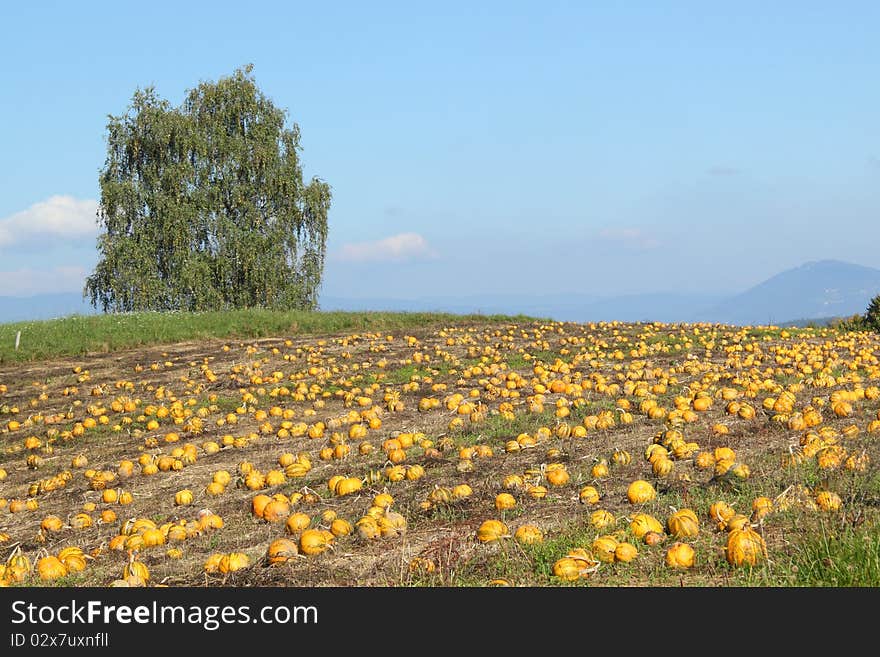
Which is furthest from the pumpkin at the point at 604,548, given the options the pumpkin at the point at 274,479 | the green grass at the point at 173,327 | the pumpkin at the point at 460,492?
the green grass at the point at 173,327

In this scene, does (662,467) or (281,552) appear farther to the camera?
(662,467)

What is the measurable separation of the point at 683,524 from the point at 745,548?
1.81 ft

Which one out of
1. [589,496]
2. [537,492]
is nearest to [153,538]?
[537,492]

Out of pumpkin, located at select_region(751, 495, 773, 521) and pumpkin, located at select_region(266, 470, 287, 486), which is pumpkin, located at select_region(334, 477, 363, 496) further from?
pumpkin, located at select_region(751, 495, 773, 521)

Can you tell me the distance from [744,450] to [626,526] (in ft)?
8.37

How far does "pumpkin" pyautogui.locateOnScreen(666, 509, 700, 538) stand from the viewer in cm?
571

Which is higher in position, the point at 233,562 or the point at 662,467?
the point at 662,467

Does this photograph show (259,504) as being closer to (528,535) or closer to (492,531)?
(492,531)

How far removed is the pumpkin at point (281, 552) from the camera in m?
6.07

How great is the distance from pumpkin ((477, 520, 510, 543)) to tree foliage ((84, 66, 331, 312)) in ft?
121

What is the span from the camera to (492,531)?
19.8ft

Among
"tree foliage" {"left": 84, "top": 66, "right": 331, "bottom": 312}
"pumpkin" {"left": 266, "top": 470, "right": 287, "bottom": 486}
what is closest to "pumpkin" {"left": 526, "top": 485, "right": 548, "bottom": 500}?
"pumpkin" {"left": 266, "top": 470, "right": 287, "bottom": 486}

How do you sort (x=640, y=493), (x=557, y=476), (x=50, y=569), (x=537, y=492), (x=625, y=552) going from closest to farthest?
1. (x=625, y=552)
2. (x=50, y=569)
3. (x=640, y=493)
4. (x=537, y=492)
5. (x=557, y=476)

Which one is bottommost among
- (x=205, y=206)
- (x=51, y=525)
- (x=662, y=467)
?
(x=51, y=525)
